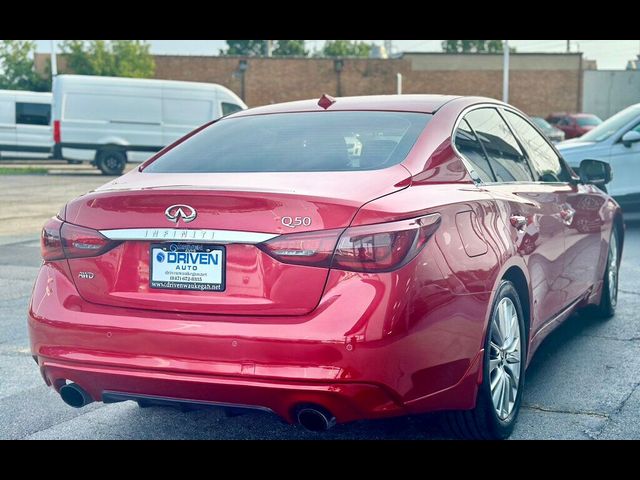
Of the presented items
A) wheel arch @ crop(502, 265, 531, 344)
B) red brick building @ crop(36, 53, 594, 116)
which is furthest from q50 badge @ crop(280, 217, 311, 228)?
red brick building @ crop(36, 53, 594, 116)

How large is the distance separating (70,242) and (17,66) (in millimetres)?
47932

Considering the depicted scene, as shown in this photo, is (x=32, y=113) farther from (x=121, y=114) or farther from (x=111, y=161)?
(x=111, y=161)

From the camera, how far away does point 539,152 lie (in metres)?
5.20

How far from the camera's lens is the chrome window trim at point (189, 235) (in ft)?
10.6

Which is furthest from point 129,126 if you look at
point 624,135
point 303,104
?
point 303,104

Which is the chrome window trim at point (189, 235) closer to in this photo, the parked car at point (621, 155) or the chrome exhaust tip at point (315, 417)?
the chrome exhaust tip at point (315, 417)

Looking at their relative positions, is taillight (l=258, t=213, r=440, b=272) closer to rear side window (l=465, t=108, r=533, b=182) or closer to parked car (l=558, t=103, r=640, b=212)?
rear side window (l=465, t=108, r=533, b=182)

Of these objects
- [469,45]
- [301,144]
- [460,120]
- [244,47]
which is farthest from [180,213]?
[469,45]

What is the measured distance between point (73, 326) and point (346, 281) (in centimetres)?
109

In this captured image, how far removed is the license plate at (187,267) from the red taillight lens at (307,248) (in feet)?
0.71

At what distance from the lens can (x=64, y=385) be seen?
3.61 metres
